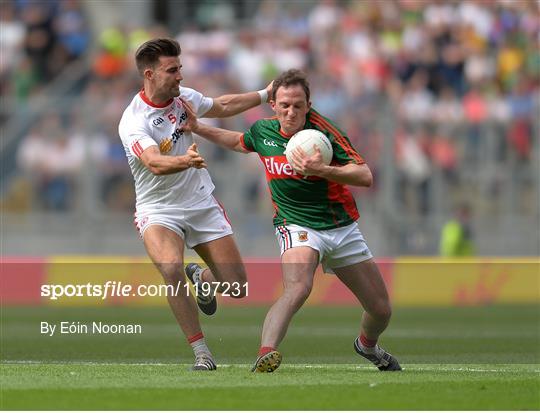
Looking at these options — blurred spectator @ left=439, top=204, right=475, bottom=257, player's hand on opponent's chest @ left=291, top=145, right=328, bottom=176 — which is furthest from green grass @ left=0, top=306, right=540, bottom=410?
blurred spectator @ left=439, top=204, right=475, bottom=257

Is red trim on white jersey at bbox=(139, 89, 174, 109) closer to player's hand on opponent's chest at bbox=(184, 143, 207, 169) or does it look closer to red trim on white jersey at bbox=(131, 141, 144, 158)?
red trim on white jersey at bbox=(131, 141, 144, 158)

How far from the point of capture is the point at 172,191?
12055mm

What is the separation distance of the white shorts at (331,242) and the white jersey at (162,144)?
3.56 ft

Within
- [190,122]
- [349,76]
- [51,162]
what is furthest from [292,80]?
[349,76]

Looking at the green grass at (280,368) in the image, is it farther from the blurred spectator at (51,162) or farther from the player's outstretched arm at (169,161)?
the blurred spectator at (51,162)

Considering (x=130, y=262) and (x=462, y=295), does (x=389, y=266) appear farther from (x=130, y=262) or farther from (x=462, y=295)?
(x=130, y=262)

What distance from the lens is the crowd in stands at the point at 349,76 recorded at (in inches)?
933

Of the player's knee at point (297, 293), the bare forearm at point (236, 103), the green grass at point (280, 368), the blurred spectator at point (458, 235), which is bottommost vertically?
the blurred spectator at point (458, 235)

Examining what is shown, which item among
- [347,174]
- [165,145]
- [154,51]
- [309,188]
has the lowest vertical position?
[309,188]

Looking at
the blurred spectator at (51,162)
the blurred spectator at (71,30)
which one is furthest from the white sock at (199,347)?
the blurred spectator at (71,30)

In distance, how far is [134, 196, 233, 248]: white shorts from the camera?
11992 mm

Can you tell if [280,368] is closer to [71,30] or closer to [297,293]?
[297,293]

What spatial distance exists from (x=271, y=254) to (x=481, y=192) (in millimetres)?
3680

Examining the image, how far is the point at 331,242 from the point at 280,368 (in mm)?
1226
